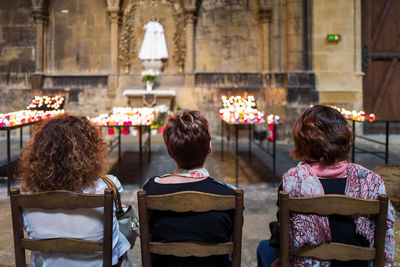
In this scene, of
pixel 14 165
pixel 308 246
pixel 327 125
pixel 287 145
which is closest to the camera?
pixel 308 246

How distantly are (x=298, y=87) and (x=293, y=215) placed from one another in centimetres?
729

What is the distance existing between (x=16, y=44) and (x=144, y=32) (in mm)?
3460

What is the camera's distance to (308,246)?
57.1 inches

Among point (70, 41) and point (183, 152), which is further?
point (70, 41)

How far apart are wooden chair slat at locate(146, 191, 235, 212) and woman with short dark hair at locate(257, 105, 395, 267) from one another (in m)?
0.30

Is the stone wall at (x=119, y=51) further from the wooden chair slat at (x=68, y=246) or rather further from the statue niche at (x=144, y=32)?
the wooden chair slat at (x=68, y=246)

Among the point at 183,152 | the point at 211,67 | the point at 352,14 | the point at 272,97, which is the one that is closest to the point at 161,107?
the point at 211,67

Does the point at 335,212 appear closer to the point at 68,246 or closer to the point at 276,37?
the point at 68,246

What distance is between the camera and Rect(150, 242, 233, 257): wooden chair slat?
56.6 inches

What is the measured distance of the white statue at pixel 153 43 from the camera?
9.41 m

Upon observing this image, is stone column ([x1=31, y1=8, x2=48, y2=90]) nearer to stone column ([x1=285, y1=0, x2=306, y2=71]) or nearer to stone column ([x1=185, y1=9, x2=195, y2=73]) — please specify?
stone column ([x1=185, y1=9, x2=195, y2=73])

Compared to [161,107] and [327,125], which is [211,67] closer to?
[161,107]

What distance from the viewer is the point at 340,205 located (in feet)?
4.48

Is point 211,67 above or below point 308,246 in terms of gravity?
above
